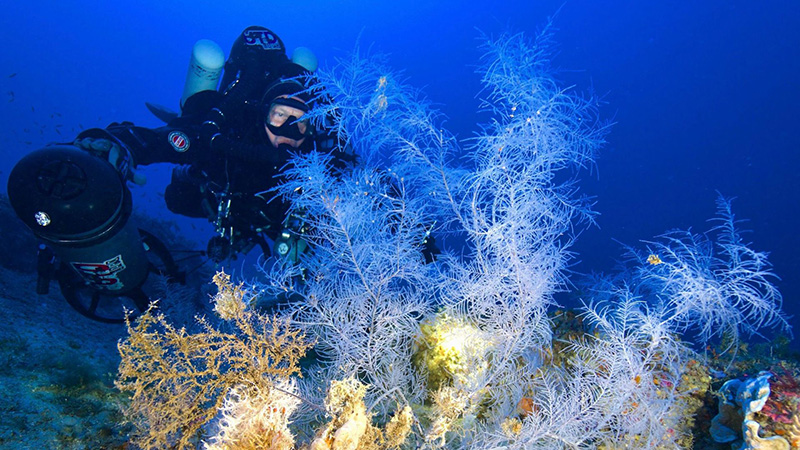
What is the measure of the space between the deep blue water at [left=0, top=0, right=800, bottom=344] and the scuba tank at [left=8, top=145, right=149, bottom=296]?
2455cm

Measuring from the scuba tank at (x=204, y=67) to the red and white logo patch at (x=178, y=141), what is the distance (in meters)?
1.08

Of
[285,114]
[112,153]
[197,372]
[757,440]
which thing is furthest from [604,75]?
[197,372]

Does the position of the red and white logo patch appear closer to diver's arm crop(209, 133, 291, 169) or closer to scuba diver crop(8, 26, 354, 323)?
scuba diver crop(8, 26, 354, 323)

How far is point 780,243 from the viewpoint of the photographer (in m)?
37.7

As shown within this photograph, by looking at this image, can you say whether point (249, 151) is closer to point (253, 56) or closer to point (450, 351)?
point (253, 56)

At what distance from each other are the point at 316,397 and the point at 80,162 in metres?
3.31

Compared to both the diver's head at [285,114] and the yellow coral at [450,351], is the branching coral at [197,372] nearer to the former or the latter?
the yellow coral at [450,351]

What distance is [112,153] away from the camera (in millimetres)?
4133

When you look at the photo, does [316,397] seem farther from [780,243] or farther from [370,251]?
[780,243]

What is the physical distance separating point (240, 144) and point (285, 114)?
83cm

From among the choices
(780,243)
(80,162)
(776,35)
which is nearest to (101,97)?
(80,162)

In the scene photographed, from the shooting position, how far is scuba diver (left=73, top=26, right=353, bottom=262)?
16.0ft

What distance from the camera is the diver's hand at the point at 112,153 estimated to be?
3.96m

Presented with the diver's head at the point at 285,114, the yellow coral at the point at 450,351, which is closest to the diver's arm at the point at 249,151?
the diver's head at the point at 285,114
